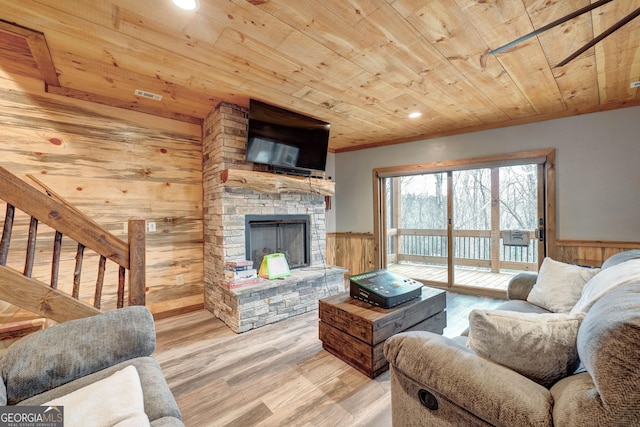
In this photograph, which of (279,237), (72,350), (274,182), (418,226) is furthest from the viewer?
(418,226)

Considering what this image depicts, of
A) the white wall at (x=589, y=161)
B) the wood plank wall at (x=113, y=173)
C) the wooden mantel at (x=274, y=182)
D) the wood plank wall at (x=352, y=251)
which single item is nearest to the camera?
the wood plank wall at (x=113, y=173)

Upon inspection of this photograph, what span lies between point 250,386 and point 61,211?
5.37ft

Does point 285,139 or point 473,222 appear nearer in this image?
point 285,139

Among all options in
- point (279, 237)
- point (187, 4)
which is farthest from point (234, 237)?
point (187, 4)

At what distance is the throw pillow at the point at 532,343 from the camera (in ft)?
3.12

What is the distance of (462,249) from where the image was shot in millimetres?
4652

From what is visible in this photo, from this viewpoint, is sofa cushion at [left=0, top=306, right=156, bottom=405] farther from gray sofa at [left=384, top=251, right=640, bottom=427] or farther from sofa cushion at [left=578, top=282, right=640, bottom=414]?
sofa cushion at [left=578, top=282, right=640, bottom=414]

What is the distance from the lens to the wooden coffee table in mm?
1941

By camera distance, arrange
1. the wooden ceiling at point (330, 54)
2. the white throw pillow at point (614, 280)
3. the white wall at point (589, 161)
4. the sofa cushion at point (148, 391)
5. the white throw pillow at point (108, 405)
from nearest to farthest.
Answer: the white throw pillow at point (108, 405), the sofa cushion at point (148, 391), the white throw pillow at point (614, 280), the wooden ceiling at point (330, 54), the white wall at point (589, 161)

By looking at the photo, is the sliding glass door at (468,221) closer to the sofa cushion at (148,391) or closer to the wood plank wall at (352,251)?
the wood plank wall at (352,251)

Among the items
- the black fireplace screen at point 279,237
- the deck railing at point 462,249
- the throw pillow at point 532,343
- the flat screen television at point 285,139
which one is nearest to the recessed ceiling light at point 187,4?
the flat screen television at point 285,139

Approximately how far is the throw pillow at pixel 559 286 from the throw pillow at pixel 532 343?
1137 millimetres

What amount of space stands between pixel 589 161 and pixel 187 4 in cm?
421

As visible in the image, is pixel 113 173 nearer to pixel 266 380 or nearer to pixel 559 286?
pixel 266 380
